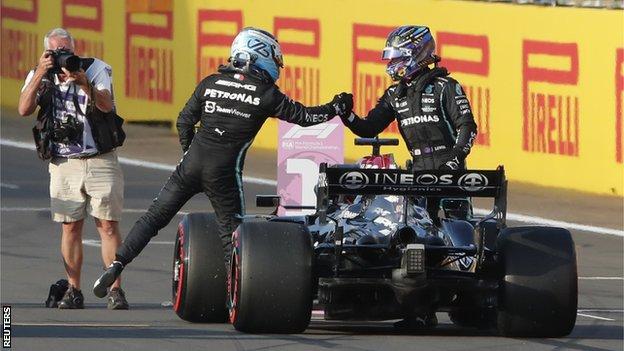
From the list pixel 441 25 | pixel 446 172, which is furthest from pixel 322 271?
pixel 441 25

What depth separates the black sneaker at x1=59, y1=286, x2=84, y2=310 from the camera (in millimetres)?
13180

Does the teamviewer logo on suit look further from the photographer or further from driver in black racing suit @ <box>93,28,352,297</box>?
the photographer

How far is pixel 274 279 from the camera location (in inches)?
446

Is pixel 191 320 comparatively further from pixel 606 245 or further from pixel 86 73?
pixel 606 245

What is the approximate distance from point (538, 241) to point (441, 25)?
11224 millimetres

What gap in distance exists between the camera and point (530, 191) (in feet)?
70.3

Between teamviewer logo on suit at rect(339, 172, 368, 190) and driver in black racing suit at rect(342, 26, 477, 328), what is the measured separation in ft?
3.85

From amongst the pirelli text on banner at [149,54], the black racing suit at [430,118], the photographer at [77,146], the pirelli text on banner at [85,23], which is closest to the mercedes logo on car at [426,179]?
the black racing suit at [430,118]

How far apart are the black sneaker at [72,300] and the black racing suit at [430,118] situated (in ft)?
7.12

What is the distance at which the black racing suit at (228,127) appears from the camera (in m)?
12.2

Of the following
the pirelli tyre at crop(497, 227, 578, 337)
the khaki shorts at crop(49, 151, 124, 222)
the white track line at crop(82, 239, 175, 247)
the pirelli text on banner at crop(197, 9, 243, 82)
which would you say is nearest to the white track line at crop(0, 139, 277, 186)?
the pirelli text on banner at crop(197, 9, 243, 82)

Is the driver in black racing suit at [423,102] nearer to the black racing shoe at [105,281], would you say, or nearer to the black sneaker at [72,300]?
the black racing shoe at [105,281]

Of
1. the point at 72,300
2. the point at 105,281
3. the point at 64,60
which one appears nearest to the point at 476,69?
the point at 72,300

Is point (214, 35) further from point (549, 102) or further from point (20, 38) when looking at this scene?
point (549, 102)
